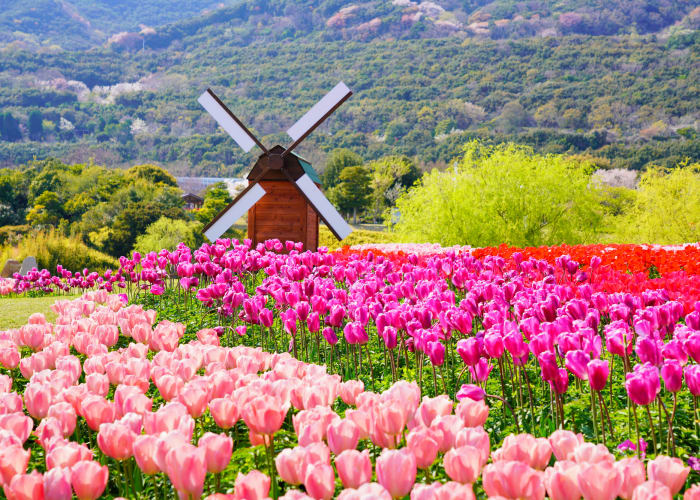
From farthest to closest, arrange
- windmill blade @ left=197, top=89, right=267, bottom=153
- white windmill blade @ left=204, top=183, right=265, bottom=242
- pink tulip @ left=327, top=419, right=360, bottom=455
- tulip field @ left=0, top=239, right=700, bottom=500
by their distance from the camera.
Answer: windmill blade @ left=197, top=89, right=267, bottom=153
white windmill blade @ left=204, top=183, right=265, bottom=242
pink tulip @ left=327, top=419, right=360, bottom=455
tulip field @ left=0, top=239, right=700, bottom=500

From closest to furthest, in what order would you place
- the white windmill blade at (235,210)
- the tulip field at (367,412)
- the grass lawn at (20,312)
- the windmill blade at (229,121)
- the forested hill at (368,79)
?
the tulip field at (367,412), the grass lawn at (20,312), the white windmill blade at (235,210), the windmill blade at (229,121), the forested hill at (368,79)

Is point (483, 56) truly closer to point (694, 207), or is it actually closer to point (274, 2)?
point (274, 2)

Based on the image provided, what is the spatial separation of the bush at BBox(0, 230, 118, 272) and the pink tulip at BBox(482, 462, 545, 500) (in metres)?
20.6

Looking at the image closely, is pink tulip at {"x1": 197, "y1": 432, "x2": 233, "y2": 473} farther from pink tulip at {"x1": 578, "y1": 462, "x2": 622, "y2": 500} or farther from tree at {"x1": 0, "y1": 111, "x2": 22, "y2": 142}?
tree at {"x1": 0, "y1": 111, "x2": 22, "y2": 142}

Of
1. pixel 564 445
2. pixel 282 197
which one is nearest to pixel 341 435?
pixel 564 445

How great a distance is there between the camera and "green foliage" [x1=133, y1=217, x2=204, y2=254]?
2853 centimetres

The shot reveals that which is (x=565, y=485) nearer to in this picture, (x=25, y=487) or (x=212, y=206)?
(x=25, y=487)

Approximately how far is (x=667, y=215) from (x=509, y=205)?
843 cm

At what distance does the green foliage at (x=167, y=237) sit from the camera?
93.6ft

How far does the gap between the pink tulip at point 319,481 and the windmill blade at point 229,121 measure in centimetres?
1248

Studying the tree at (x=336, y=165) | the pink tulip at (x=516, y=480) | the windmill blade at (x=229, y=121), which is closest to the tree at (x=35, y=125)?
the tree at (x=336, y=165)

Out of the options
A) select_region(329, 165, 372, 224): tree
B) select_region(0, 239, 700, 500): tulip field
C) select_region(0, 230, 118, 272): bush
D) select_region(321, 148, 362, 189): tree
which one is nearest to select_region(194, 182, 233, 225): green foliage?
select_region(329, 165, 372, 224): tree

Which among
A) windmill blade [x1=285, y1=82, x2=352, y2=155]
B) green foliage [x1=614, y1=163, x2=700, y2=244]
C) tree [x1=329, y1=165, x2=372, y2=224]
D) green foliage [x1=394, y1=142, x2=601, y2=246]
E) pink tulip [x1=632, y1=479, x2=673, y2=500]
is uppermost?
windmill blade [x1=285, y1=82, x2=352, y2=155]

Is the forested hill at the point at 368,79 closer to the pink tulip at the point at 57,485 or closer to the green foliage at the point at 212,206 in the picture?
the green foliage at the point at 212,206
